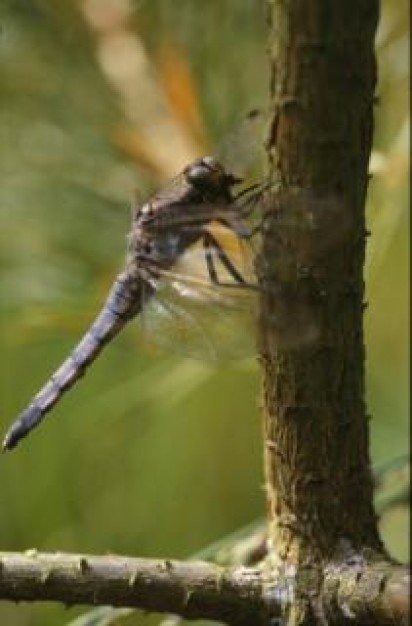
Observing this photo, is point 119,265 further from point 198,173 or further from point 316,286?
point 316,286

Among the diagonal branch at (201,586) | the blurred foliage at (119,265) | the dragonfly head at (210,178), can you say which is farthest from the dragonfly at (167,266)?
the diagonal branch at (201,586)

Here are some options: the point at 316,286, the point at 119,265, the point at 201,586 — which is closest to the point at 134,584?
the point at 201,586

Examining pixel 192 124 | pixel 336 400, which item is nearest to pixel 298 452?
pixel 336 400

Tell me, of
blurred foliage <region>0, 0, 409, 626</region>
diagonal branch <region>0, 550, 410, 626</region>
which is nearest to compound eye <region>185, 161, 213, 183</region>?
blurred foliage <region>0, 0, 409, 626</region>

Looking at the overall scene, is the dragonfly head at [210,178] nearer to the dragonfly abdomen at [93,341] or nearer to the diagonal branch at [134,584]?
the dragonfly abdomen at [93,341]

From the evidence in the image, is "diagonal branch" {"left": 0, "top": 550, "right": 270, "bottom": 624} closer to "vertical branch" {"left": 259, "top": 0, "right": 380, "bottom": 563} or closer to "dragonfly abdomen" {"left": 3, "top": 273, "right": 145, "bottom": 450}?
"vertical branch" {"left": 259, "top": 0, "right": 380, "bottom": 563}

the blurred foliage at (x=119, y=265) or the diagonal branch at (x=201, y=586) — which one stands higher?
the blurred foliage at (x=119, y=265)
